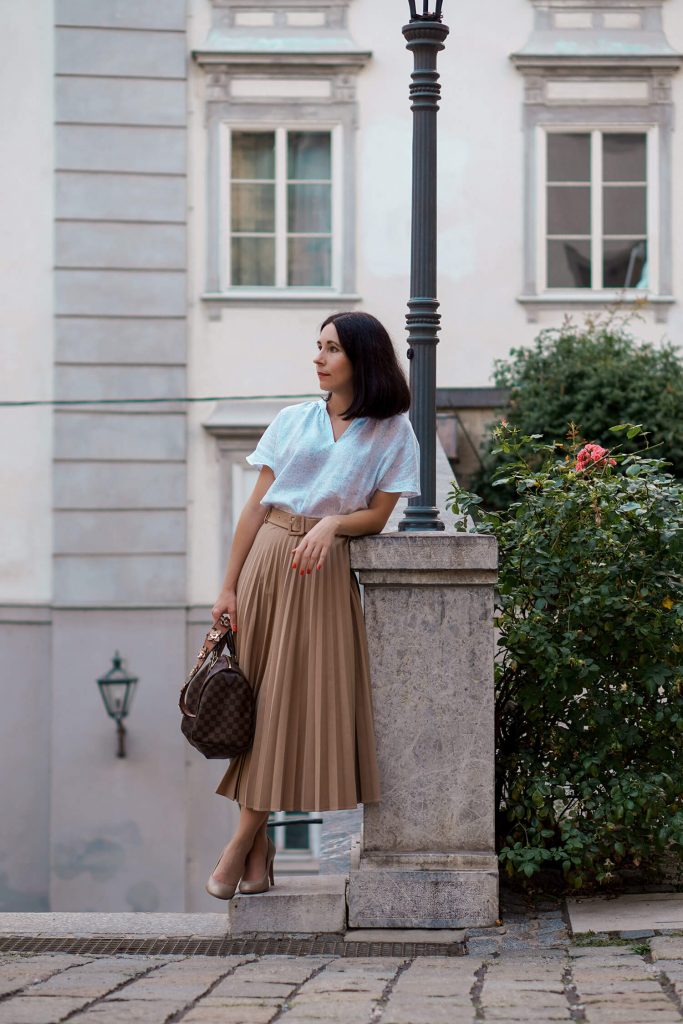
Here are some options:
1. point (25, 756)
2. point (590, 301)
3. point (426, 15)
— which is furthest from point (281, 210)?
point (426, 15)

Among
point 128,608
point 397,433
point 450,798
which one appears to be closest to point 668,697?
point 450,798

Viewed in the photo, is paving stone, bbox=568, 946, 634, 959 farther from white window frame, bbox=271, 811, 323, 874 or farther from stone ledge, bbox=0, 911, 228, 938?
white window frame, bbox=271, 811, 323, 874

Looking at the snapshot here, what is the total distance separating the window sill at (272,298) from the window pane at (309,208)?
0.66 m

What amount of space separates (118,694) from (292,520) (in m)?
9.57

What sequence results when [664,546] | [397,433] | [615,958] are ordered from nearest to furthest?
1. [615,958]
2. [397,433]
3. [664,546]

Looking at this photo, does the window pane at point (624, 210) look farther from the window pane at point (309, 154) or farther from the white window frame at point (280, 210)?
the window pane at point (309, 154)

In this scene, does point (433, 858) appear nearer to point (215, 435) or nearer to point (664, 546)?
point (664, 546)

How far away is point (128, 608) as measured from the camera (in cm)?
1338

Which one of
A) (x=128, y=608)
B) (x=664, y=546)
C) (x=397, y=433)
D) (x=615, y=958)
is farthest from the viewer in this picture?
(x=128, y=608)

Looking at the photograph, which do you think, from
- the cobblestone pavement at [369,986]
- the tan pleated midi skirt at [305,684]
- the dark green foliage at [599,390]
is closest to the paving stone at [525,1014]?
the cobblestone pavement at [369,986]

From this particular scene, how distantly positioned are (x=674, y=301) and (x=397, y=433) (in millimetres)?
10302

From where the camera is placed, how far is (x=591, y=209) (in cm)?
1369

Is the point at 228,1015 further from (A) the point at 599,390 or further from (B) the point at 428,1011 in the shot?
(A) the point at 599,390

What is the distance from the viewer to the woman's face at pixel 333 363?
13.4ft
